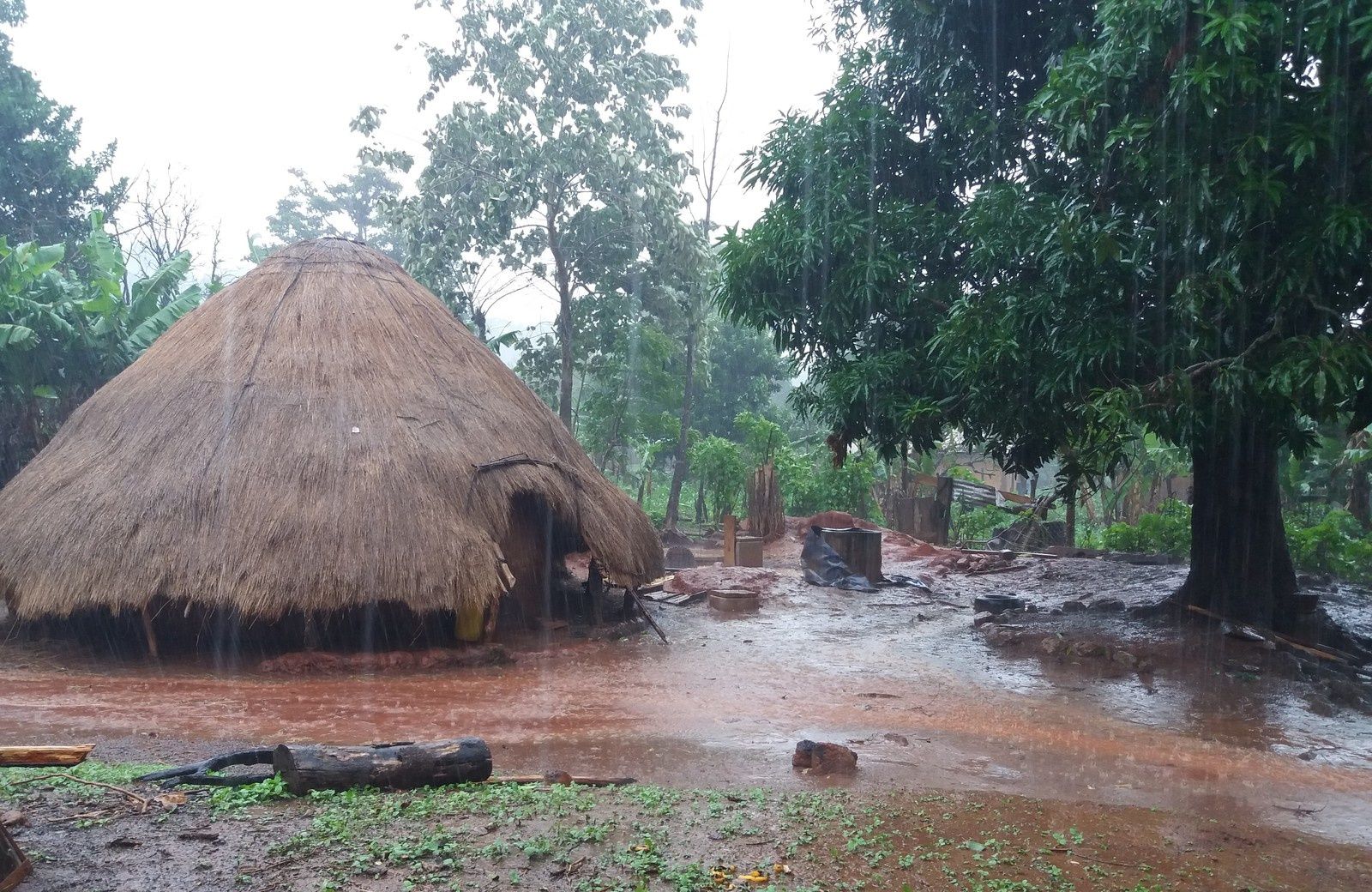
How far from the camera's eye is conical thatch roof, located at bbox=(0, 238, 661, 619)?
878 cm

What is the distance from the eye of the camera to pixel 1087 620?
11305 mm

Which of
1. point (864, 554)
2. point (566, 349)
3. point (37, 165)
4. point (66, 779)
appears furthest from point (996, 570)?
point (37, 165)

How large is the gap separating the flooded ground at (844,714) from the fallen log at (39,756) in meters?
2.50

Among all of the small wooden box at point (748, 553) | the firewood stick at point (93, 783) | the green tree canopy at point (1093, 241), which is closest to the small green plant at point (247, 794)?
the firewood stick at point (93, 783)

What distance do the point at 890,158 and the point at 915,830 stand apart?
305 inches

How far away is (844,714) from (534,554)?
4555 millimetres

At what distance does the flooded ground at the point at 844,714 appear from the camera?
608 cm

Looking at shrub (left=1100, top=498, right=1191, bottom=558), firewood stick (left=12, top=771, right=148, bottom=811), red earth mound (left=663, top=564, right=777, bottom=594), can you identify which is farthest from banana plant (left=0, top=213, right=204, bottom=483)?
shrub (left=1100, top=498, right=1191, bottom=558)

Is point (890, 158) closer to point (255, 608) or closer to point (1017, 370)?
point (1017, 370)

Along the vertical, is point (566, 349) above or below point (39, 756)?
above

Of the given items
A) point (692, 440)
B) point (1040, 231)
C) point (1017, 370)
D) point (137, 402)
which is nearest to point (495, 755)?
point (1017, 370)

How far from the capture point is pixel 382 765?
4.94 m

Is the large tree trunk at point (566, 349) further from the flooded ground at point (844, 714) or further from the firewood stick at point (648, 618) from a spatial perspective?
the flooded ground at point (844, 714)

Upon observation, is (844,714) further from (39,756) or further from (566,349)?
(566,349)
